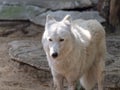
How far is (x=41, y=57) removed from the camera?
665 centimetres

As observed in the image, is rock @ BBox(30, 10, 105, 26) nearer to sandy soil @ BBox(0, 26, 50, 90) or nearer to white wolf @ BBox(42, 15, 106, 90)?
sandy soil @ BBox(0, 26, 50, 90)

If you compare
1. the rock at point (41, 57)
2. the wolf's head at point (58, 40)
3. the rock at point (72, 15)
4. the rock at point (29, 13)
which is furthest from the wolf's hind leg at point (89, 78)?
the rock at point (29, 13)

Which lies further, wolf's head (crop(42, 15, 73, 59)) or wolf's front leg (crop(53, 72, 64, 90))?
wolf's front leg (crop(53, 72, 64, 90))

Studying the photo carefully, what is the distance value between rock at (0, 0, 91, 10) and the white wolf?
3.05 m

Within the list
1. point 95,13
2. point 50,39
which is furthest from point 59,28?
point 95,13

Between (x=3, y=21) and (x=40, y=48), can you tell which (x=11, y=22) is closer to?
(x=3, y=21)

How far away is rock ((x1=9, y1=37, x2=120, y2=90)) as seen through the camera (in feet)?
20.3

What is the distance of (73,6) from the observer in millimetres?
8539

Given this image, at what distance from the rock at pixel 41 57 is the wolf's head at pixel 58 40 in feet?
5.71

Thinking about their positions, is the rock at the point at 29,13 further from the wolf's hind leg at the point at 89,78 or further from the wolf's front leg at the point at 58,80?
the wolf's front leg at the point at 58,80

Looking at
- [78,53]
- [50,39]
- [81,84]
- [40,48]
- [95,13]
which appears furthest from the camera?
[95,13]

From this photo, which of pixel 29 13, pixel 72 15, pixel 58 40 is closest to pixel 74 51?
pixel 58 40

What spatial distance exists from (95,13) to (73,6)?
591mm

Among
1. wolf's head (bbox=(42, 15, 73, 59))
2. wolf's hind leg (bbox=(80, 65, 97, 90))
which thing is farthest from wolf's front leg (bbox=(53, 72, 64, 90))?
wolf's hind leg (bbox=(80, 65, 97, 90))
